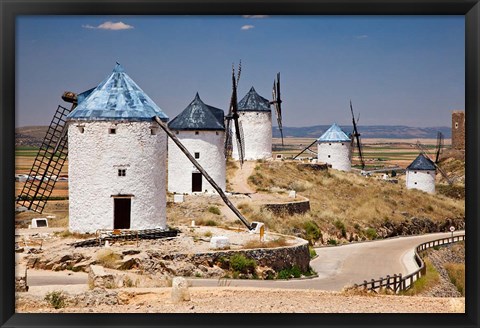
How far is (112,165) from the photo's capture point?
733 inches

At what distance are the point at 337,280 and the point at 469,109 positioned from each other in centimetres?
917

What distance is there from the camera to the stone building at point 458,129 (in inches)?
1920

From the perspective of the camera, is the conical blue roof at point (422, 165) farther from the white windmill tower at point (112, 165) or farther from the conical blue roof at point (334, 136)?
the white windmill tower at point (112, 165)

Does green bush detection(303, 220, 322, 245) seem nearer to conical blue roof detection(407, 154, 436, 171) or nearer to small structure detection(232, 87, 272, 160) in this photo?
small structure detection(232, 87, 272, 160)

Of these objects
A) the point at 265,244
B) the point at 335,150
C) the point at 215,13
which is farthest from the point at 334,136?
the point at 215,13

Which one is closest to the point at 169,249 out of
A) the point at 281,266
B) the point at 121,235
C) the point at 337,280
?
the point at 121,235

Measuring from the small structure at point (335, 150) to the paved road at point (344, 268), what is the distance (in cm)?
1327

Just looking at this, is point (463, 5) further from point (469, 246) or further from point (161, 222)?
point (161, 222)

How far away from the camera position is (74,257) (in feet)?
54.2

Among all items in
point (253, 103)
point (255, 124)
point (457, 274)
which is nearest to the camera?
point (457, 274)

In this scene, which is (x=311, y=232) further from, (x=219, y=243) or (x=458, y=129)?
(x=458, y=129)

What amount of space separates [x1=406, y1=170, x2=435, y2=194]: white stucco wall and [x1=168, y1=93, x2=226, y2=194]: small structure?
18.0 metres

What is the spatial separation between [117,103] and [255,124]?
2162 cm

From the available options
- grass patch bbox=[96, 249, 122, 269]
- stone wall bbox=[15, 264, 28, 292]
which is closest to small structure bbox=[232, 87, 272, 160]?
grass patch bbox=[96, 249, 122, 269]
